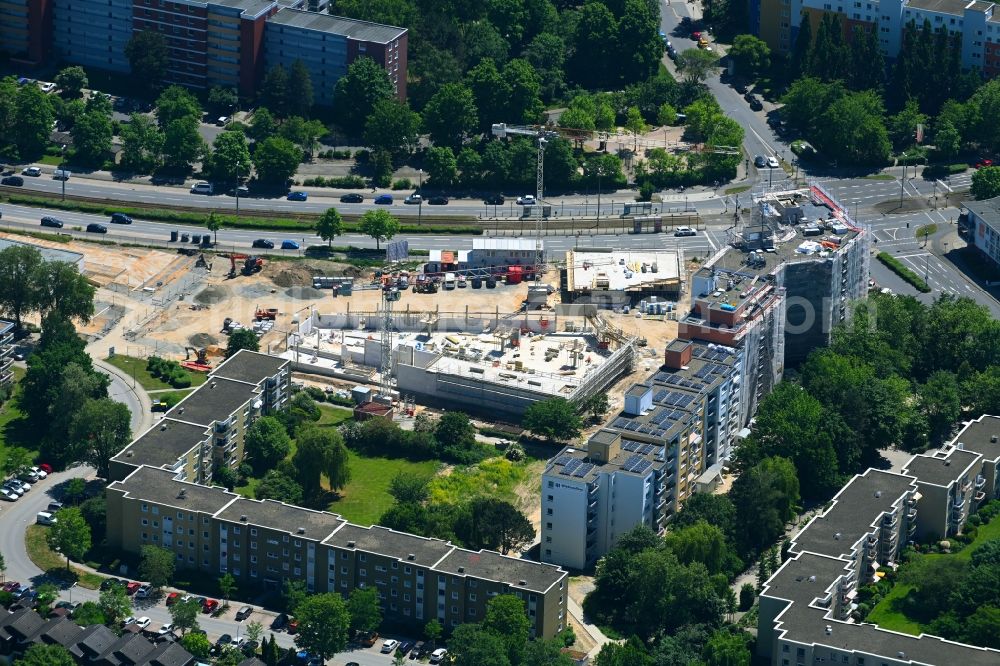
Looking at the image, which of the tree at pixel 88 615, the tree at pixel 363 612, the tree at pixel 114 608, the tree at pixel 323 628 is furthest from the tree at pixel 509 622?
the tree at pixel 88 615

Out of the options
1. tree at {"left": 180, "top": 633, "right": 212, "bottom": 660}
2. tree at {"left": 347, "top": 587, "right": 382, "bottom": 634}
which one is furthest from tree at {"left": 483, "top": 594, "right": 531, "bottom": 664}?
tree at {"left": 180, "top": 633, "right": 212, "bottom": 660}

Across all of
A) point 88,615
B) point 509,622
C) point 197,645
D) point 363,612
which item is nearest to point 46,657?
point 88,615

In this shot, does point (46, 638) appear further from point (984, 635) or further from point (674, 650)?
point (984, 635)

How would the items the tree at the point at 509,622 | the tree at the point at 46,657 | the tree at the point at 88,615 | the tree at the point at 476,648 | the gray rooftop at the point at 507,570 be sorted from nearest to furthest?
the tree at the point at 46,657 < the tree at the point at 476,648 < the tree at the point at 509,622 < the tree at the point at 88,615 < the gray rooftop at the point at 507,570

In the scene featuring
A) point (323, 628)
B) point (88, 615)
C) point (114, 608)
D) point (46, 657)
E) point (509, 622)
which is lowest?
point (46, 657)

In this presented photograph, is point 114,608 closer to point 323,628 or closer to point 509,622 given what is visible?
point 323,628

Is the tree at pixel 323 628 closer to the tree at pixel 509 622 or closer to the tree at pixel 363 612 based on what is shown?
the tree at pixel 363 612
